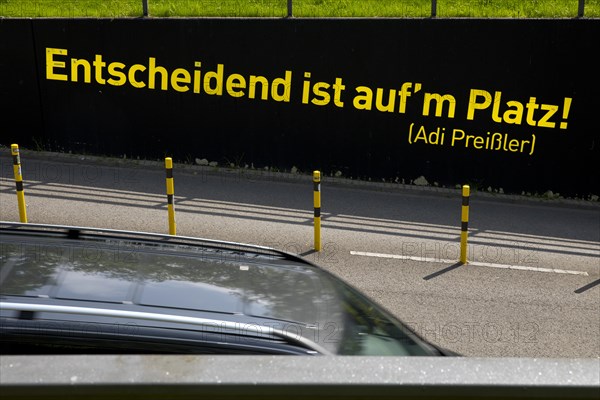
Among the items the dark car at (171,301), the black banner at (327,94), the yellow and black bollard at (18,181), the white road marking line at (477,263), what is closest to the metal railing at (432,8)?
the black banner at (327,94)

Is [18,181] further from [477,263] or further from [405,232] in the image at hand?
[477,263]

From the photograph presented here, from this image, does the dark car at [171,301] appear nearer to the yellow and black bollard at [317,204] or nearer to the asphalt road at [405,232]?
the asphalt road at [405,232]

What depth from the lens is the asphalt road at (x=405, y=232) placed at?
8.67 meters

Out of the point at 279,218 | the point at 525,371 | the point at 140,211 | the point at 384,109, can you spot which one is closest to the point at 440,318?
the point at 279,218

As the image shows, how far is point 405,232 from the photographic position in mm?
11742

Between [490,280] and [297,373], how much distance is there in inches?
344

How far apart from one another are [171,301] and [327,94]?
11.3 m

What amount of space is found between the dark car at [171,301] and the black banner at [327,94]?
10072mm

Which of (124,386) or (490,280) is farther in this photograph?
(490,280)

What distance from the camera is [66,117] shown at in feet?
50.0

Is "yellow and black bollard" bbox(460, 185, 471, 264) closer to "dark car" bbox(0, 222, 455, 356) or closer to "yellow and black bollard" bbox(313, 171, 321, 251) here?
"yellow and black bollard" bbox(313, 171, 321, 251)

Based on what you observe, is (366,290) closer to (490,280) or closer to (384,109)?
(490,280)

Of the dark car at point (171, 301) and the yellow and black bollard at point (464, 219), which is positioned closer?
the dark car at point (171, 301)

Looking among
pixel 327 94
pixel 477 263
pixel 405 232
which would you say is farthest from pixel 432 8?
pixel 477 263
